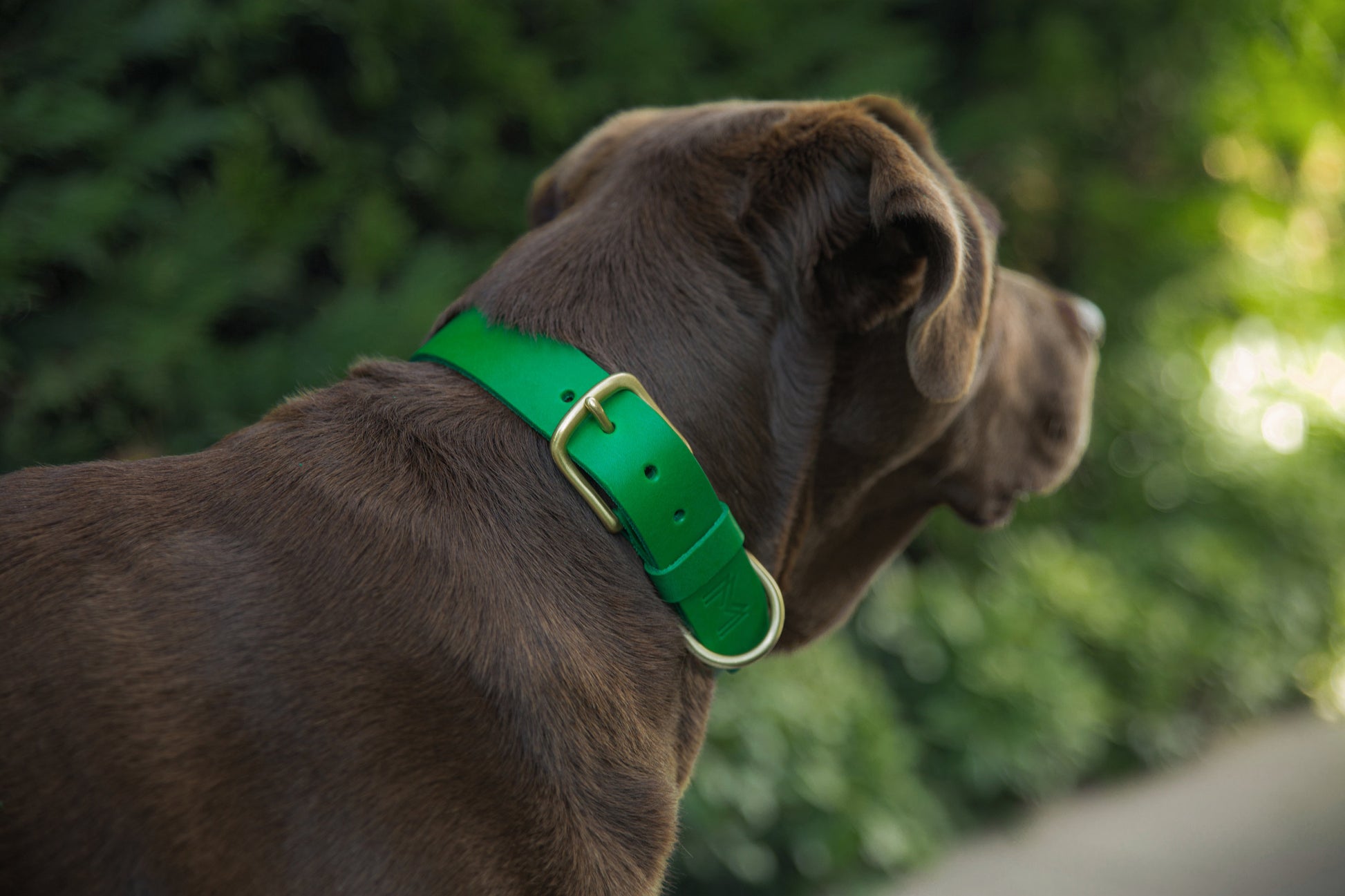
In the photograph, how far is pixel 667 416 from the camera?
1.61 metres

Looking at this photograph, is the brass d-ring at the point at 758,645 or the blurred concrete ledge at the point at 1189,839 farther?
the blurred concrete ledge at the point at 1189,839

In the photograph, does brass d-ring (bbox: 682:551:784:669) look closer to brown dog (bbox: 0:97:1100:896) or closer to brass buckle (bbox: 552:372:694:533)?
brown dog (bbox: 0:97:1100:896)

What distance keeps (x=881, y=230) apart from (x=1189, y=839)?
3.61 metres

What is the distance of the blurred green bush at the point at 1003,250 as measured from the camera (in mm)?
2627

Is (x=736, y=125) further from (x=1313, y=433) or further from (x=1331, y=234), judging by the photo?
(x=1331, y=234)

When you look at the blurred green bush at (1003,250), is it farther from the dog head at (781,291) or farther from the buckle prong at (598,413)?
the buckle prong at (598,413)

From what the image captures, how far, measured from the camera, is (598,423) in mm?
1480

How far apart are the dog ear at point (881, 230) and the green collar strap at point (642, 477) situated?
1.28ft

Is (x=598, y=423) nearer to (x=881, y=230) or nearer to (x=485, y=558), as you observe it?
(x=485, y=558)

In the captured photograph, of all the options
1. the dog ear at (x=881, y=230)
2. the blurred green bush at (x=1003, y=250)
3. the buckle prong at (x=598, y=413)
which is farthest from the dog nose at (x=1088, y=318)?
the blurred green bush at (x=1003, y=250)

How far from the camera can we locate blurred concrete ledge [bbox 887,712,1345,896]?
383cm

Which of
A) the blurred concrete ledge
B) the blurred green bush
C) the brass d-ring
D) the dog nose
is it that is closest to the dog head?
the brass d-ring

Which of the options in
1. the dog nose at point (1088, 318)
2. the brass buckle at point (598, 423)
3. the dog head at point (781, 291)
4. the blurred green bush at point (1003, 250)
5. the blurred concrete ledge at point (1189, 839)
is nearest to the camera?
the brass buckle at point (598, 423)

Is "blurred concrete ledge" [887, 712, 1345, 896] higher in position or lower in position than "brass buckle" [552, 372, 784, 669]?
lower
